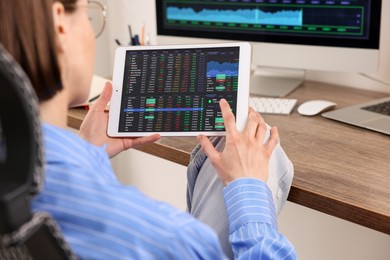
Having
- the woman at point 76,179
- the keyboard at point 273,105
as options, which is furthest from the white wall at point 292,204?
the woman at point 76,179

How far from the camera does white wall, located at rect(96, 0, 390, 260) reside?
159 centimetres

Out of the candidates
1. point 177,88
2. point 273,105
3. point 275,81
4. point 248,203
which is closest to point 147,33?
point 275,81

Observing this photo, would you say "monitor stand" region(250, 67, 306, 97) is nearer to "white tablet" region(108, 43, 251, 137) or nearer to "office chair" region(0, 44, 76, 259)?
"white tablet" region(108, 43, 251, 137)

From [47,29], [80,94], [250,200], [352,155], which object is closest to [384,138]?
[352,155]

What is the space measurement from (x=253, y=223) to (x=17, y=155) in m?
0.48

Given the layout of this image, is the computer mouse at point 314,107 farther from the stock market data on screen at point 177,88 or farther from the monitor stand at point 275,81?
the stock market data on screen at point 177,88

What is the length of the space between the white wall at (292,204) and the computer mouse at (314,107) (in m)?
0.24

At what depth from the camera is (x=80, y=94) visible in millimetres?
786

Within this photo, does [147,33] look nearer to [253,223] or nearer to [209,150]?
[209,150]

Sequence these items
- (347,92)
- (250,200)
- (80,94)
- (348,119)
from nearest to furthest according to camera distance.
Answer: (80,94) → (250,200) → (348,119) → (347,92)

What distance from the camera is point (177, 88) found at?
1.18 metres

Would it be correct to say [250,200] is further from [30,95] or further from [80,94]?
[30,95]

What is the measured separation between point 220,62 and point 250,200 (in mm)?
347

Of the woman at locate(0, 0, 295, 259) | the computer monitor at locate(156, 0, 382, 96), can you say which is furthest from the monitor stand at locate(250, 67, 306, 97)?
the woman at locate(0, 0, 295, 259)
